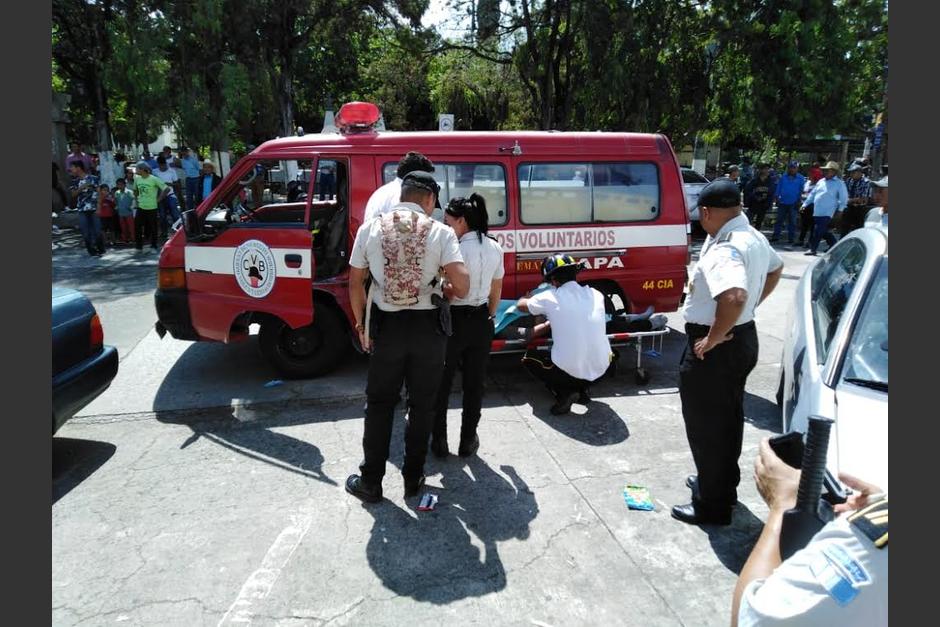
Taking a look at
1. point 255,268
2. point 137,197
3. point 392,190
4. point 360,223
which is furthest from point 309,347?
point 137,197

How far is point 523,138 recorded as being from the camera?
5.60 meters

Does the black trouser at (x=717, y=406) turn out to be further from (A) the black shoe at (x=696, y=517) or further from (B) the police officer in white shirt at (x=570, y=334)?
(B) the police officer in white shirt at (x=570, y=334)

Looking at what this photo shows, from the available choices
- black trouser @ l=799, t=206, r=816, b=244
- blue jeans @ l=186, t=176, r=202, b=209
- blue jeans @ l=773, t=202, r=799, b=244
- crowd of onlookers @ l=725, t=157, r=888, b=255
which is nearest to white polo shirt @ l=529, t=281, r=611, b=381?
crowd of onlookers @ l=725, t=157, r=888, b=255

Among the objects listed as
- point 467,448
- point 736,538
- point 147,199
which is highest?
point 147,199

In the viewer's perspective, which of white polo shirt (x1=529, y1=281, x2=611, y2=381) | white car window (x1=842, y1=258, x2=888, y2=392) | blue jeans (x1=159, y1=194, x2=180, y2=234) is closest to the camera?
white car window (x1=842, y1=258, x2=888, y2=392)

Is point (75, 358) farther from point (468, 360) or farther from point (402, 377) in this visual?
point (468, 360)

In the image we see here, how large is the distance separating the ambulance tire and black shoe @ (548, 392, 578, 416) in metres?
2.00

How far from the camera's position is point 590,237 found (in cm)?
579

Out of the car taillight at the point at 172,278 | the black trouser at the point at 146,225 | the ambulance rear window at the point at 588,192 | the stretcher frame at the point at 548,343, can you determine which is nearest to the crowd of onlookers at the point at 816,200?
the ambulance rear window at the point at 588,192

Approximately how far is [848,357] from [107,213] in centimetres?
1345

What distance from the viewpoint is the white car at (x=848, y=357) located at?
2402 millimetres

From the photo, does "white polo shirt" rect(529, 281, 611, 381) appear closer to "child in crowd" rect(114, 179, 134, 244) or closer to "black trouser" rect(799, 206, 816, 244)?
"black trouser" rect(799, 206, 816, 244)

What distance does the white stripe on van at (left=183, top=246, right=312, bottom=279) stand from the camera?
5148mm

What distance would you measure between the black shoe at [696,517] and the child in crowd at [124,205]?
41.0ft
